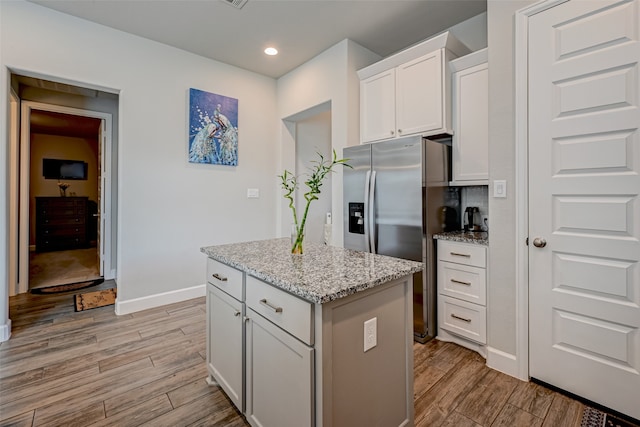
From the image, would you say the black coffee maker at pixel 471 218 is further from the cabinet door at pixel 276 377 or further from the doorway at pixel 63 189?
the doorway at pixel 63 189

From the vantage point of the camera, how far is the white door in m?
1.53

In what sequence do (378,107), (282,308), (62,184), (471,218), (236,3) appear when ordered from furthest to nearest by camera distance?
1. (62,184)
2. (378,107)
3. (471,218)
4. (236,3)
5. (282,308)

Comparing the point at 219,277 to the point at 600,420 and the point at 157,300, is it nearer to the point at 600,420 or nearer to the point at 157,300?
the point at 157,300

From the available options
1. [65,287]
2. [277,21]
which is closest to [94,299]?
A: [65,287]

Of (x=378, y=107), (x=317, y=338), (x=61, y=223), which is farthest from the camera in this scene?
(x=61, y=223)

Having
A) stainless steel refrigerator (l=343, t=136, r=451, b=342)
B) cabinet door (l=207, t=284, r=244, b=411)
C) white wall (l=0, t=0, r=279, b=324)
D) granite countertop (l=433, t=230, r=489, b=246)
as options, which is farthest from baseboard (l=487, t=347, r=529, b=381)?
white wall (l=0, t=0, r=279, b=324)

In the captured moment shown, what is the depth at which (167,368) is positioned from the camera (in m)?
2.06

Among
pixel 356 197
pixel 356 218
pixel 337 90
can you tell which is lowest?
pixel 356 218

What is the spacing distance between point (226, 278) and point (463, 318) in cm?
186

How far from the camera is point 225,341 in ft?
5.45

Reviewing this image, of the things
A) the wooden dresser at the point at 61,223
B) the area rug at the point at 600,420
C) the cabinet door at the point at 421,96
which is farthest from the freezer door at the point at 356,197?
the wooden dresser at the point at 61,223

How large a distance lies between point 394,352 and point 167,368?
65.3 inches

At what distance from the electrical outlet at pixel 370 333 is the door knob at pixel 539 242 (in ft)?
4.17

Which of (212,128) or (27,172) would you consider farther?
(27,172)
